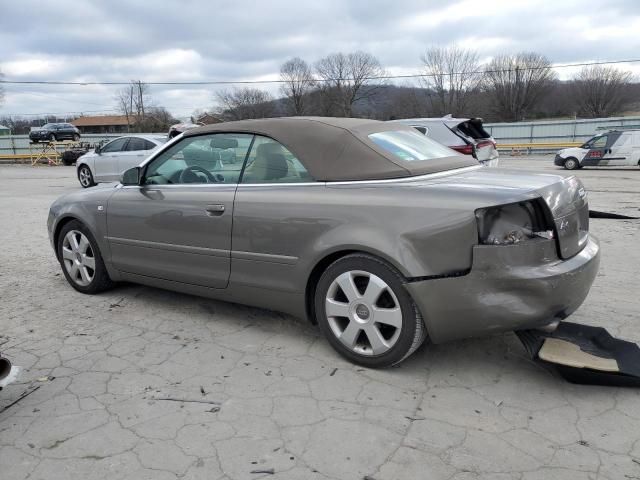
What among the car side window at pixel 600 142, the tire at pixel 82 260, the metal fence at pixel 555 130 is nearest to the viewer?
the tire at pixel 82 260

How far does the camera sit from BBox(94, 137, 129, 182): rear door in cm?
1497

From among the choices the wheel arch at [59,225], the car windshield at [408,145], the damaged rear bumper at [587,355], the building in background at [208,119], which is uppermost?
the building in background at [208,119]

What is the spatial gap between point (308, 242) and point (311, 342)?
0.79 m

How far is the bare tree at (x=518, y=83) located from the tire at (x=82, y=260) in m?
73.6

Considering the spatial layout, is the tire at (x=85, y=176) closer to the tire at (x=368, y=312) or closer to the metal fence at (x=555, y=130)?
the tire at (x=368, y=312)

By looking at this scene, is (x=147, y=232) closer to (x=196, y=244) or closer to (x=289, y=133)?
(x=196, y=244)

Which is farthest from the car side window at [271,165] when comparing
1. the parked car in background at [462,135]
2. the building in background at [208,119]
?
the building in background at [208,119]

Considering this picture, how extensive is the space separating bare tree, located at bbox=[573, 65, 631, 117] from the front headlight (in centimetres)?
7383

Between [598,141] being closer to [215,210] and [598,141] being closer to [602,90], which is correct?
[215,210]

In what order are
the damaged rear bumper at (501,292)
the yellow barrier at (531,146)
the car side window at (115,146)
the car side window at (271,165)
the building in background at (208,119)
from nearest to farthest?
the damaged rear bumper at (501,292) → the car side window at (271,165) → the car side window at (115,146) → the yellow barrier at (531,146) → the building in background at (208,119)

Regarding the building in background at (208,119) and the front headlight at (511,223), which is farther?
the building in background at (208,119)

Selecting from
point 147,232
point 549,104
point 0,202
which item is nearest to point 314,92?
point 549,104

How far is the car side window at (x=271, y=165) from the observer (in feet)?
11.1

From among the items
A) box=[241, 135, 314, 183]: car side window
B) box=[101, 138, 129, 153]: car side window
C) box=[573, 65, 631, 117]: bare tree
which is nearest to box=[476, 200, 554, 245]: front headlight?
box=[241, 135, 314, 183]: car side window
